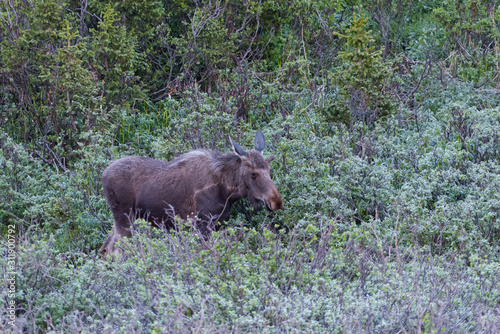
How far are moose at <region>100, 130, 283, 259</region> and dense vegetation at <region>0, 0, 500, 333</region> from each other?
34cm

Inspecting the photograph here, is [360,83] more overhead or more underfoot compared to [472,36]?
more underfoot

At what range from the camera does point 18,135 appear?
9.73 meters

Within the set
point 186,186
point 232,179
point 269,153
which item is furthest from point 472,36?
point 186,186

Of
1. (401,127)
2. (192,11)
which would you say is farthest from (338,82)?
(192,11)

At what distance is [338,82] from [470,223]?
3.32 meters

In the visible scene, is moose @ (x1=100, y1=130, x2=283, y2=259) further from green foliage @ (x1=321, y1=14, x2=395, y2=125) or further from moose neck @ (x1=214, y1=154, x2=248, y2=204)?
green foliage @ (x1=321, y1=14, x2=395, y2=125)

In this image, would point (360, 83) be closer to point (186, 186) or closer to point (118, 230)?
point (186, 186)

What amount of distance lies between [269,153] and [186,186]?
1492 millimetres

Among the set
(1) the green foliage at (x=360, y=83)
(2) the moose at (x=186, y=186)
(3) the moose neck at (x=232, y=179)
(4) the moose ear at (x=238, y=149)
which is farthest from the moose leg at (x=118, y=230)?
(1) the green foliage at (x=360, y=83)

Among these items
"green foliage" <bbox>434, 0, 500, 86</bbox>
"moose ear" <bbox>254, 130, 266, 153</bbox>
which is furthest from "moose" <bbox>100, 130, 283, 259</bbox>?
"green foliage" <bbox>434, 0, 500, 86</bbox>

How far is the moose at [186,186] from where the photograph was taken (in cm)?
723

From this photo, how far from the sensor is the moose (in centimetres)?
723

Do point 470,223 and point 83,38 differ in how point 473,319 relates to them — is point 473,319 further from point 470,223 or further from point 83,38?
point 83,38

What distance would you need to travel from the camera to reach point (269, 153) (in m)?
8.46
